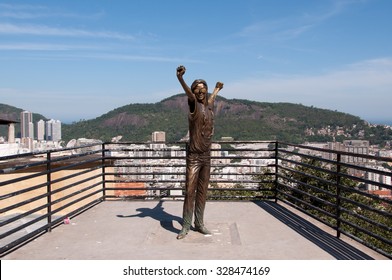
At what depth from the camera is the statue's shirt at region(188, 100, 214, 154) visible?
18.7 feet

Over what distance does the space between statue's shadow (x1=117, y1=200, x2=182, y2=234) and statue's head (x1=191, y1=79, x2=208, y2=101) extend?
2.08 metres

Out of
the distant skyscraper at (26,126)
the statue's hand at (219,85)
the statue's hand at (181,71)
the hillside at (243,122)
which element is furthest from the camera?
the distant skyscraper at (26,126)

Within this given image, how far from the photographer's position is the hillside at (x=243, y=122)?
61000mm

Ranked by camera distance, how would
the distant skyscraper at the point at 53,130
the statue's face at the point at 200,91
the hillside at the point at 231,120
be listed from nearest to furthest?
the statue's face at the point at 200,91 < the hillside at the point at 231,120 < the distant skyscraper at the point at 53,130

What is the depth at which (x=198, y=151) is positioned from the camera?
228 inches

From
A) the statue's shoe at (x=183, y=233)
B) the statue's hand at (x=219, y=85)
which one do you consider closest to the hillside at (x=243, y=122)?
the statue's hand at (x=219, y=85)

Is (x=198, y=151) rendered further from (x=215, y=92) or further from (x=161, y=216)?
(x=161, y=216)

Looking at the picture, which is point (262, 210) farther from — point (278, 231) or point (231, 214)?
point (278, 231)

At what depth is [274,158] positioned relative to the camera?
8281mm

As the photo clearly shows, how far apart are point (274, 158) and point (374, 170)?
342 cm

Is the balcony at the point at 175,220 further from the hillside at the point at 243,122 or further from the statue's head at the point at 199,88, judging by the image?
the hillside at the point at 243,122

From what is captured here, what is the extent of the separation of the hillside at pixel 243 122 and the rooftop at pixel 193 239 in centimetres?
4749

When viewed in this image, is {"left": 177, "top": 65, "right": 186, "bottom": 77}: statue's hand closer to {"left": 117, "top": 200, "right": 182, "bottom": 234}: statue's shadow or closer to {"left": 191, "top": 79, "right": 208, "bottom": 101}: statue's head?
{"left": 191, "top": 79, "right": 208, "bottom": 101}: statue's head
